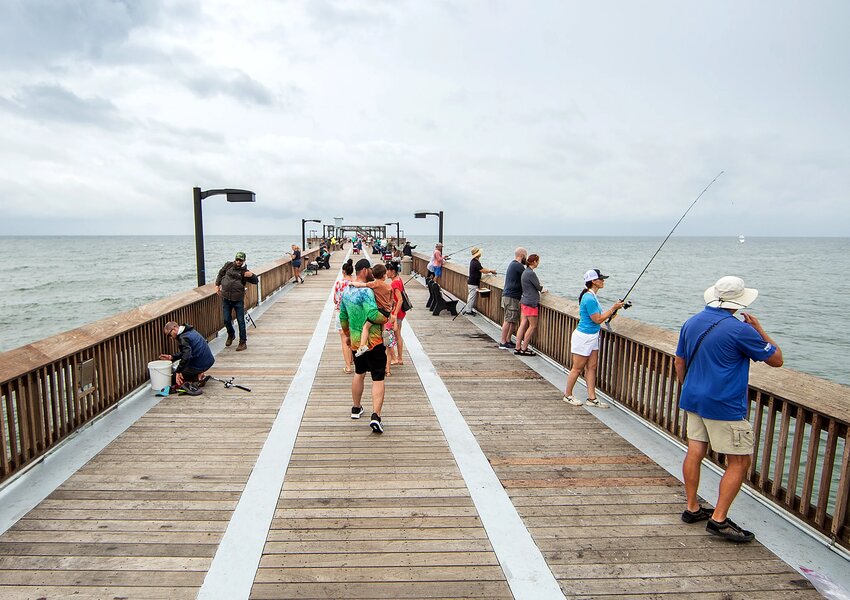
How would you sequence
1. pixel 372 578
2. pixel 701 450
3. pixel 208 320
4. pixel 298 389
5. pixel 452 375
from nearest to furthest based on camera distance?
pixel 372 578, pixel 701 450, pixel 298 389, pixel 452 375, pixel 208 320

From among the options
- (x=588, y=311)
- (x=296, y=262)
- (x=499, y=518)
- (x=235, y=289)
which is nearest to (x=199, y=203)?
(x=235, y=289)

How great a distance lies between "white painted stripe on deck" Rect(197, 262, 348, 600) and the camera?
292 centimetres

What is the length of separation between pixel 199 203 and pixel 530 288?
242 inches

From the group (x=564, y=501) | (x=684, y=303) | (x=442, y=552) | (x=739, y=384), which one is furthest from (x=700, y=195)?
(x=684, y=303)

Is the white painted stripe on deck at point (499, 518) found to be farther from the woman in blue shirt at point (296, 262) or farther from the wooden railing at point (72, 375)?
the woman in blue shirt at point (296, 262)

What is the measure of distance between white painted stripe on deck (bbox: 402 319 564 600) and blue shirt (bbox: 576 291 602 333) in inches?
64.1

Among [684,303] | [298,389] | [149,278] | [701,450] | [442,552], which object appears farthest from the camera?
[149,278]

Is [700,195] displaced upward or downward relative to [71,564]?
upward

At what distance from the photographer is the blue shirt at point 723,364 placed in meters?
3.17

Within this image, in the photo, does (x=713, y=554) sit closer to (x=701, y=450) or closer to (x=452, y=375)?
(x=701, y=450)

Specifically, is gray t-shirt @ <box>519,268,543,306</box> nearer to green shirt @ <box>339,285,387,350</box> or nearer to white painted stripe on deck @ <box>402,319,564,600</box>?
white painted stripe on deck @ <box>402,319,564,600</box>

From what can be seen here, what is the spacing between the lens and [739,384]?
3246 millimetres

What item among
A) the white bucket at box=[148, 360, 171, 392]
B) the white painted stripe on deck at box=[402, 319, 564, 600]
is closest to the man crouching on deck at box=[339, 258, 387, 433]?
the white painted stripe on deck at box=[402, 319, 564, 600]

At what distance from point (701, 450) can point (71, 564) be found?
391cm
